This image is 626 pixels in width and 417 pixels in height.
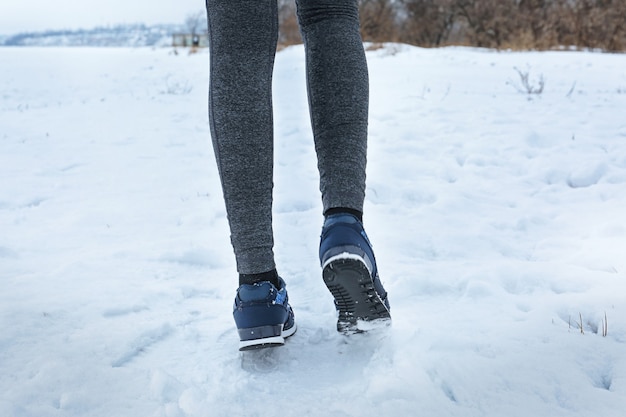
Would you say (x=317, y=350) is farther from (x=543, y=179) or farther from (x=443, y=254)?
(x=543, y=179)

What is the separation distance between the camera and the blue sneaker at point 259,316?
98cm

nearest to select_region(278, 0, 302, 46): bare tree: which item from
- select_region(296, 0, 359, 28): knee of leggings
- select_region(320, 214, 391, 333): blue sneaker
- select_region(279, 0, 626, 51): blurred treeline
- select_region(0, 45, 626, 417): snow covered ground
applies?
select_region(279, 0, 626, 51): blurred treeline

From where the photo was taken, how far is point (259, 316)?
0.98m

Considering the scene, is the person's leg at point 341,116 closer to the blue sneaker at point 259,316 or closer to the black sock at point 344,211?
the black sock at point 344,211

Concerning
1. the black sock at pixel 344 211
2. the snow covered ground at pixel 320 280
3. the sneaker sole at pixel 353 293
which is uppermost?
the black sock at pixel 344 211

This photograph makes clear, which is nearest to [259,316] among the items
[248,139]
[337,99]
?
[248,139]

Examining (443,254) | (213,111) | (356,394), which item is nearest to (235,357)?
(356,394)

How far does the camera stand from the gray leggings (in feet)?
3.15

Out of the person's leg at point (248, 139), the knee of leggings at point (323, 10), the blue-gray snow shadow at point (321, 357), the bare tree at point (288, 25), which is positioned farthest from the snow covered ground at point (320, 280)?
the bare tree at point (288, 25)

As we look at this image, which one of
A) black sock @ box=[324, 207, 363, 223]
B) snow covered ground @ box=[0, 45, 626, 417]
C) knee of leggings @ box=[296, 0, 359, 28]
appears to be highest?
knee of leggings @ box=[296, 0, 359, 28]

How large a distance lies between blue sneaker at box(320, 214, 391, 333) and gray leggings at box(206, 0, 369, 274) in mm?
71

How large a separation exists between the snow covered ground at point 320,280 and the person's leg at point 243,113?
273mm

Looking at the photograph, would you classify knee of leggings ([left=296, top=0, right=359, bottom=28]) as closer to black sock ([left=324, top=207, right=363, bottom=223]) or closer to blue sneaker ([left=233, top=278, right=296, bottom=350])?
black sock ([left=324, top=207, right=363, bottom=223])

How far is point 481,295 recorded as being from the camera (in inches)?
50.3
